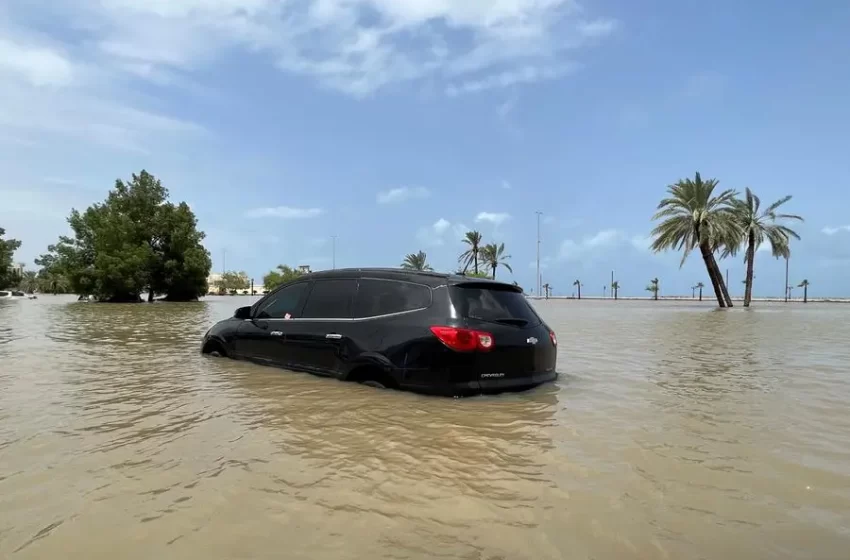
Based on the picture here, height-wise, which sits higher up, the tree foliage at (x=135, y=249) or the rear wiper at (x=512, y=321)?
the tree foliage at (x=135, y=249)

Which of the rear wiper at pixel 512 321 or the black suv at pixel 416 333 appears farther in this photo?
the rear wiper at pixel 512 321

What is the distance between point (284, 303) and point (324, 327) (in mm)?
1113

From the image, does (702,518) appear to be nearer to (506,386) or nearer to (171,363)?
(506,386)

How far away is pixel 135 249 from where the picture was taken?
49.3 m

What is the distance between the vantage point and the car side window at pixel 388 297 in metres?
5.64

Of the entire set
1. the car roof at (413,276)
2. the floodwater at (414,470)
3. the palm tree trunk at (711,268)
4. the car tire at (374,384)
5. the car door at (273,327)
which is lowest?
the floodwater at (414,470)

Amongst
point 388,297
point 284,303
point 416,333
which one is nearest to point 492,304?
point 416,333

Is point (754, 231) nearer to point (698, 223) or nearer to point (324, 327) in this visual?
point (698, 223)

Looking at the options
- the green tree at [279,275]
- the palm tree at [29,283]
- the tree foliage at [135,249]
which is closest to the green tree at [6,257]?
the tree foliage at [135,249]

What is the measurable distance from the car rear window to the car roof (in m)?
0.07

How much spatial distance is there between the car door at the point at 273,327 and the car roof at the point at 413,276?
22.6 inches

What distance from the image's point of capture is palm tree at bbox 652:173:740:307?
37969 millimetres

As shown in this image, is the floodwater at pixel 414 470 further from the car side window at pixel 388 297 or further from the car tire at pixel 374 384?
the car side window at pixel 388 297

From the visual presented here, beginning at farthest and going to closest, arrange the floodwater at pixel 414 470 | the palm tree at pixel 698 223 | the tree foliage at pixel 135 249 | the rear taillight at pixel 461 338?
the tree foliage at pixel 135 249
the palm tree at pixel 698 223
the rear taillight at pixel 461 338
the floodwater at pixel 414 470
